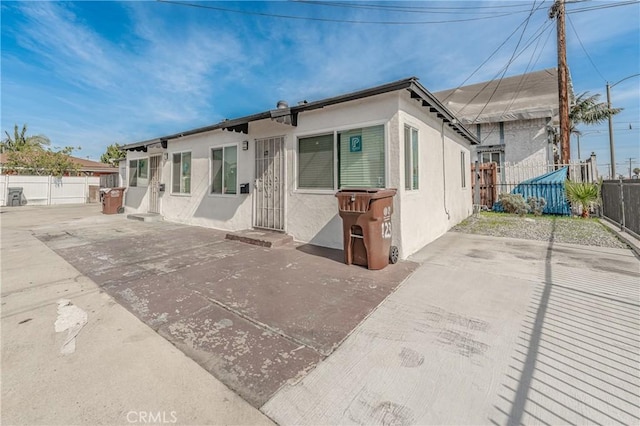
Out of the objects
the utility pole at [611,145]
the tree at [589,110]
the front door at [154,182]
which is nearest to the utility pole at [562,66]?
the utility pole at [611,145]

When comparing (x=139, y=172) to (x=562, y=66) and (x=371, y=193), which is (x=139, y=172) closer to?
(x=371, y=193)

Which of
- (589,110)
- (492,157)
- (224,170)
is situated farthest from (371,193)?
(589,110)

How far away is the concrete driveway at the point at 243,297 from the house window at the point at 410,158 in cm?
176

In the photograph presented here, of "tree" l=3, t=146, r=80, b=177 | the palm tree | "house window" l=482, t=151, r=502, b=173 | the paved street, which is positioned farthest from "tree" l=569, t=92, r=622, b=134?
"tree" l=3, t=146, r=80, b=177

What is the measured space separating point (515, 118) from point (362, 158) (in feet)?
40.9

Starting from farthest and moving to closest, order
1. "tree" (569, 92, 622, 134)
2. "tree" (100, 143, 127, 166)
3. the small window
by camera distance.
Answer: "tree" (100, 143, 127, 166) < "tree" (569, 92, 622, 134) < the small window

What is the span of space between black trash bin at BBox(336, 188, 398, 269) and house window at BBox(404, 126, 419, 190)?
89 cm

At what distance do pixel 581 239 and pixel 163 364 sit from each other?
859cm

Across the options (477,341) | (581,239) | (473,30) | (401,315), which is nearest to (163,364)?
(401,315)

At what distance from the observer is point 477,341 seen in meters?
2.36

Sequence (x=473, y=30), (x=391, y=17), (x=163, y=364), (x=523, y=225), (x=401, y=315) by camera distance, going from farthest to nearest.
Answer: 1. (x=473, y=30)
2. (x=391, y=17)
3. (x=523, y=225)
4. (x=401, y=315)
5. (x=163, y=364)

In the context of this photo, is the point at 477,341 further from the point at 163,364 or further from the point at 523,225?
the point at 523,225

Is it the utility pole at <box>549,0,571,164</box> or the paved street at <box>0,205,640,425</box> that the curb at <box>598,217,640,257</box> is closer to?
the paved street at <box>0,205,640,425</box>

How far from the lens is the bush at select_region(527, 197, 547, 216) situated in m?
10.3
